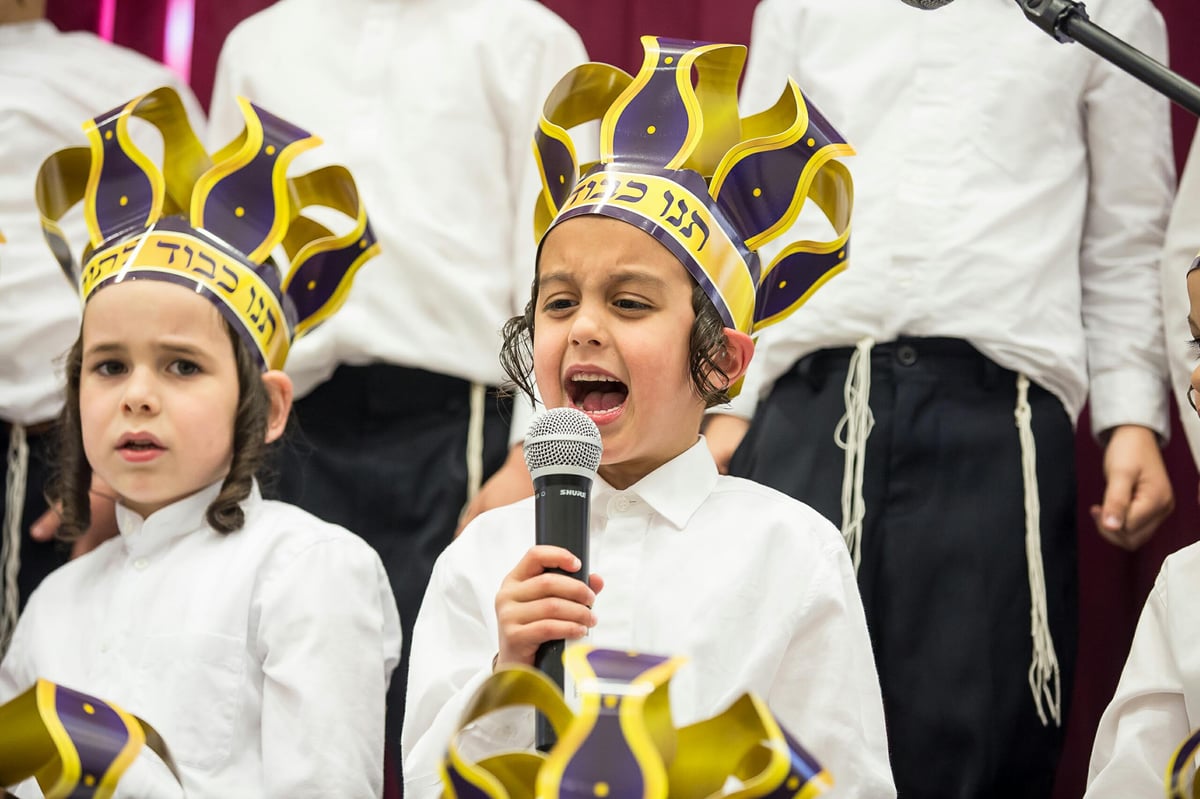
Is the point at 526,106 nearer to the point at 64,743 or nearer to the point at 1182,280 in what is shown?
the point at 1182,280

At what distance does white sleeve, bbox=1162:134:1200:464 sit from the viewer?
208 centimetres

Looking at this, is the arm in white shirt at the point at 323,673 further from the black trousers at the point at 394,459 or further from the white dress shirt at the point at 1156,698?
the white dress shirt at the point at 1156,698

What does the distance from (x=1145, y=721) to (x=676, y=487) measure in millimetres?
526

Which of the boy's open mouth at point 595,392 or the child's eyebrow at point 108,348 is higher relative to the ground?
the boy's open mouth at point 595,392

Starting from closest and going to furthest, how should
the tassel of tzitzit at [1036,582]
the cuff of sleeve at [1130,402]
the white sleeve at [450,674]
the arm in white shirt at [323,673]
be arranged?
the white sleeve at [450,674] → the arm in white shirt at [323,673] → the tassel of tzitzit at [1036,582] → the cuff of sleeve at [1130,402]

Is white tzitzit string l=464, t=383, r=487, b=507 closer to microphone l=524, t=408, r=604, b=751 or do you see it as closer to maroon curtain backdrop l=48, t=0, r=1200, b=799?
maroon curtain backdrop l=48, t=0, r=1200, b=799

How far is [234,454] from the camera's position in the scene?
204 centimetres

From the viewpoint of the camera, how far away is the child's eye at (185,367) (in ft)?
6.56

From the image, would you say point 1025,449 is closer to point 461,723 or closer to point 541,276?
point 541,276

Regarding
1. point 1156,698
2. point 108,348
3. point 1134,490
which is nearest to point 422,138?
point 108,348

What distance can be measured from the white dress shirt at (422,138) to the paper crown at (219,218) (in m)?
0.21

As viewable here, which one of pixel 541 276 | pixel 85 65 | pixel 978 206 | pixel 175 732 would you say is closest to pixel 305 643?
pixel 175 732

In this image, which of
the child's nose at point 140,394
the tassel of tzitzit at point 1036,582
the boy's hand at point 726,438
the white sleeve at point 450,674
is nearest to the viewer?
the white sleeve at point 450,674

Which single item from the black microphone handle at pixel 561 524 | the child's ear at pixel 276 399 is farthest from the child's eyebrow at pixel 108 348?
the black microphone handle at pixel 561 524
